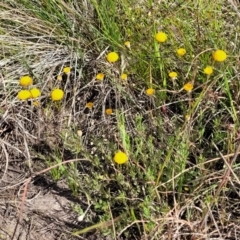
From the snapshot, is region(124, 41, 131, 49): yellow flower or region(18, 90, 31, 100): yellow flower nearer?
region(18, 90, 31, 100): yellow flower

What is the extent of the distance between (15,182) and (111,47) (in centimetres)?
65

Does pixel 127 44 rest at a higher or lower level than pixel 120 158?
higher

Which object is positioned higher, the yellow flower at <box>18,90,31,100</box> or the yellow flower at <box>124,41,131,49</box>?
the yellow flower at <box>124,41,131,49</box>

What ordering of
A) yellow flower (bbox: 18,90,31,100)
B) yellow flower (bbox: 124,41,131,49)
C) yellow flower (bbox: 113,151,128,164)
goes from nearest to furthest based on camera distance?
yellow flower (bbox: 113,151,128,164), yellow flower (bbox: 18,90,31,100), yellow flower (bbox: 124,41,131,49)

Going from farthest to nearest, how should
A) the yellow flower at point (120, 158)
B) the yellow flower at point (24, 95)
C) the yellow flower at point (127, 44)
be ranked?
the yellow flower at point (127, 44) → the yellow flower at point (24, 95) → the yellow flower at point (120, 158)

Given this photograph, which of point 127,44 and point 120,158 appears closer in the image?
point 120,158

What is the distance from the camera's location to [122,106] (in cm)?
179

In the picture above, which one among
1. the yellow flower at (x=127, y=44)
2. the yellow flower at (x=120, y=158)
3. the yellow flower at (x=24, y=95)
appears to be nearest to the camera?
the yellow flower at (x=120, y=158)

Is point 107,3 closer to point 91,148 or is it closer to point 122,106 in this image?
point 122,106

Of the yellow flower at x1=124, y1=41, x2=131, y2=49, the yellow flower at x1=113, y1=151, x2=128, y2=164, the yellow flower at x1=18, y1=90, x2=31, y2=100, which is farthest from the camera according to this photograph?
the yellow flower at x1=124, y1=41, x2=131, y2=49

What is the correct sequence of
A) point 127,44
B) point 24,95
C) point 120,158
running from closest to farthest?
point 120,158 < point 24,95 < point 127,44

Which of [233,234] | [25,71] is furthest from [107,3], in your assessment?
[233,234]

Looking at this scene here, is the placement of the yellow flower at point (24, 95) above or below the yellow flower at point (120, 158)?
above

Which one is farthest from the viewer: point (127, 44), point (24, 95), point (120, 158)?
point (127, 44)
